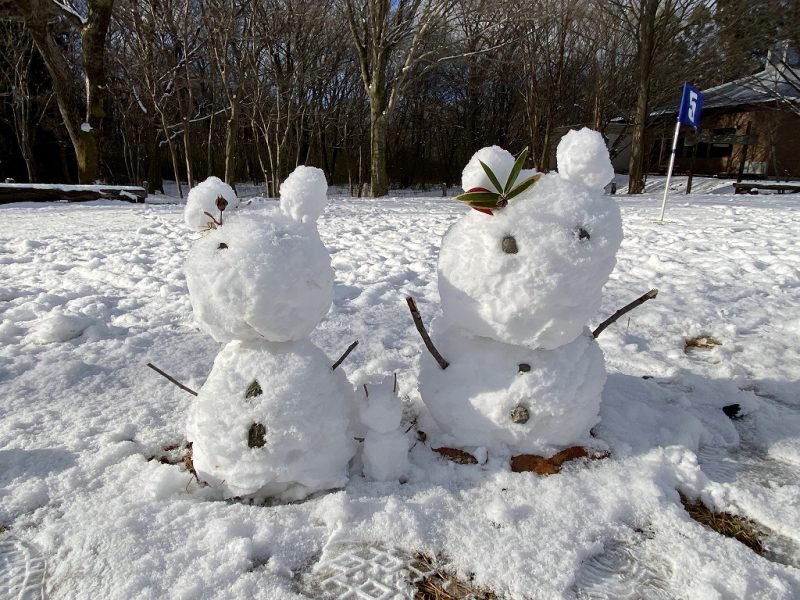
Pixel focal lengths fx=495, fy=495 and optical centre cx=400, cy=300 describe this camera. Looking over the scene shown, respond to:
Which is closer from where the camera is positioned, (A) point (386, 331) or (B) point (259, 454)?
(B) point (259, 454)

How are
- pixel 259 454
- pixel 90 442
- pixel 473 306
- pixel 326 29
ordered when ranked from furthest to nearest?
1. pixel 326 29
2. pixel 90 442
3. pixel 473 306
4. pixel 259 454

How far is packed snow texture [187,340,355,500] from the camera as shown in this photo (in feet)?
5.69

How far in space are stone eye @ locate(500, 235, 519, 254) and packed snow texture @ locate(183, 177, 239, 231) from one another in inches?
39.3

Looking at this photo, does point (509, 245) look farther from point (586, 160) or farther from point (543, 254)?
point (586, 160)

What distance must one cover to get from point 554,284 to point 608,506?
2.72 ft

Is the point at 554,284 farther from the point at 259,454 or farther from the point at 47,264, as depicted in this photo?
the point at 47,264

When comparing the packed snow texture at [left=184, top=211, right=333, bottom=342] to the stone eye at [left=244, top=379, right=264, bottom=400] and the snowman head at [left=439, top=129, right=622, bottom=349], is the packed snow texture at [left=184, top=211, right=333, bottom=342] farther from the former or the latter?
the snowman head at [left=439, top=129, right=622, bottom=349]

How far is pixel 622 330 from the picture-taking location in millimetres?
3506

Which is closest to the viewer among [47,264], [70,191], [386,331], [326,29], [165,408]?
[165,408]

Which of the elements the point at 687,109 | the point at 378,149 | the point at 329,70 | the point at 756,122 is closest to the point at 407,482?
the point at 687,109

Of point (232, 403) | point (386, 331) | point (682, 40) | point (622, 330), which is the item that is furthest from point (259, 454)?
point (682, 40)

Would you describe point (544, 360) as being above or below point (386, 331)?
above

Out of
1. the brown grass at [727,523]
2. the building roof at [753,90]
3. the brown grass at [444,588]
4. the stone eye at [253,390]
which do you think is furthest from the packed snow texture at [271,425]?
the building roof at [753,90]

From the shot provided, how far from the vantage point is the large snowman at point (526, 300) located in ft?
5.76
